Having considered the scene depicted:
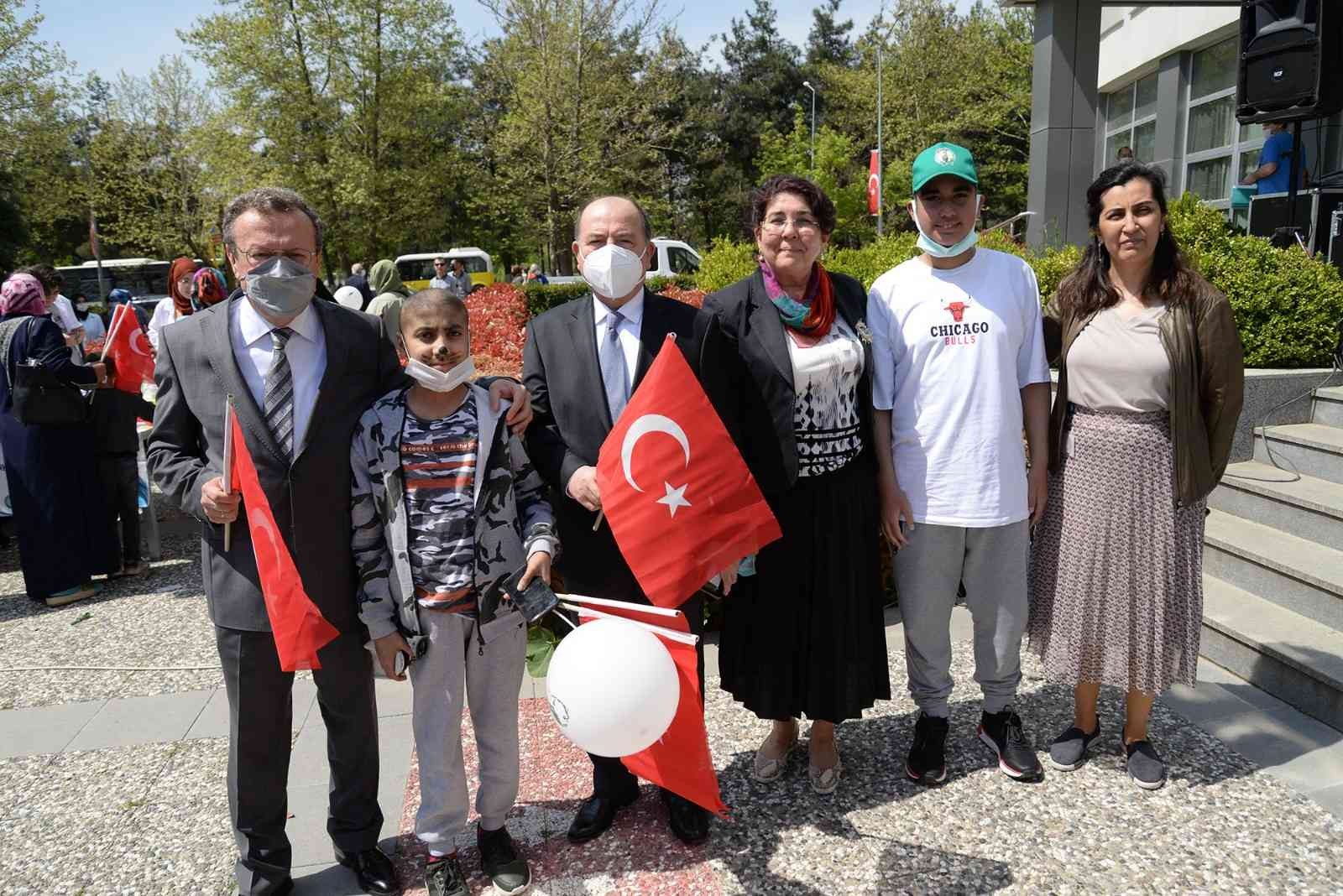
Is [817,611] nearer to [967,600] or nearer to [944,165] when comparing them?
[967,600]

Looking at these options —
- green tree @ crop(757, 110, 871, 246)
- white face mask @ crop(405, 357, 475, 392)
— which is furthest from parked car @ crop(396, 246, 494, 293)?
white face mask @ crop(405, 357, 475, 392)

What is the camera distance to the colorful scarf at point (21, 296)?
5.78 meters

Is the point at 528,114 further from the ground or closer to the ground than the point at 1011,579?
further from the ground

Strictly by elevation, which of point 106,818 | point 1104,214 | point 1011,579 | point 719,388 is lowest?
point 106,818

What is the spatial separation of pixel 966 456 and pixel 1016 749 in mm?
1197

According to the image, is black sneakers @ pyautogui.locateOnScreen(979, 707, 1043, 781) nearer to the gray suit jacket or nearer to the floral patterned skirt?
the floral patterned skirt

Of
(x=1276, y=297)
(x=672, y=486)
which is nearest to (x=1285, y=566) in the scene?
(x=1276, y=297)

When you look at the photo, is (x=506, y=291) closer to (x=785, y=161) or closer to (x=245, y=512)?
(x=245, y=512)

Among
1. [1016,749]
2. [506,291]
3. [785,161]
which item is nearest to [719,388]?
[1016,749]

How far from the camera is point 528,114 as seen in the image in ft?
84.5

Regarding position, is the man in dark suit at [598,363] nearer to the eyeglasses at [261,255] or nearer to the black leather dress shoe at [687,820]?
the black leather dress shoe at [687,820]

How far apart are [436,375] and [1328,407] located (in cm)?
537

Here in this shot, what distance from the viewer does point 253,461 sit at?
2438mm

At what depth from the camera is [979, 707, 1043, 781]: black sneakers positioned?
3.23m
